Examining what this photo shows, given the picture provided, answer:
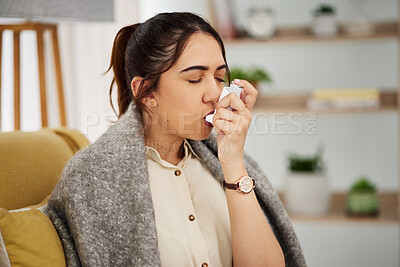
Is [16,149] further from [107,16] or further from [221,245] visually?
[107,16]

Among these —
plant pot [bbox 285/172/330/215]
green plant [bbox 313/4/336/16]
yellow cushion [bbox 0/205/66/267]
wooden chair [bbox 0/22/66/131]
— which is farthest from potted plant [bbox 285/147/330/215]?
yellow cushion [bbox 0/205/66/267]

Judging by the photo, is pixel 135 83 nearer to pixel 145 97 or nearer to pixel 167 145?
pixel 145 97

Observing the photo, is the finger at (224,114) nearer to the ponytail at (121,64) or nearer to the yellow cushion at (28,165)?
the ponytail at (121,64)

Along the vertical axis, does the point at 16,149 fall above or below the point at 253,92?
below

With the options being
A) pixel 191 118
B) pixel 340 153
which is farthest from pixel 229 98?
pixel 340 153

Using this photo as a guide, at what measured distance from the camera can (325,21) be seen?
9.22ft

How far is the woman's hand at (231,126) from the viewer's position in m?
1.14

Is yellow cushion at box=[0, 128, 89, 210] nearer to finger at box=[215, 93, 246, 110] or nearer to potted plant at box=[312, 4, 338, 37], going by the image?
finger at box=[215, 93, 246, 110]

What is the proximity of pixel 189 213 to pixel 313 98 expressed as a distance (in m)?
1.78

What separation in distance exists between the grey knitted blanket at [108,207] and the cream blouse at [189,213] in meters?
0.09

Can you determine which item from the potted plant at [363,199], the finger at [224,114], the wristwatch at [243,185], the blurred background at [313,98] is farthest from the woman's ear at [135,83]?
the potted plant at [363,199]

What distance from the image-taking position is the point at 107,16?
1805 millimetres

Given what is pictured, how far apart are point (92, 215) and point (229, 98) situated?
413 mm

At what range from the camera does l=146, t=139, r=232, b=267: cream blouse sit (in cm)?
116
